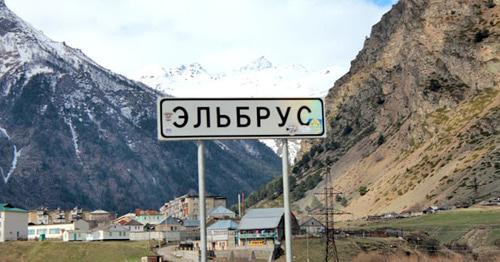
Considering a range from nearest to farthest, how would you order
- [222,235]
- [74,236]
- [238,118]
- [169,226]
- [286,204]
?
[238,118], [286,204], [222,235], [74,236], [169,226]

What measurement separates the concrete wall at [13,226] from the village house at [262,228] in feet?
194

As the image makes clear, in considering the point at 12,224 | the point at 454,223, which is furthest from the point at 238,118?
the point at 12,224

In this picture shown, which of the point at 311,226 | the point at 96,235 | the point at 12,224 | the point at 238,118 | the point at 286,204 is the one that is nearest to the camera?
the point at 238,118

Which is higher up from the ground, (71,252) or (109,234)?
(109,234)

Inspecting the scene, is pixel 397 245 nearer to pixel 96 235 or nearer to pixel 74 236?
pixel 96 235

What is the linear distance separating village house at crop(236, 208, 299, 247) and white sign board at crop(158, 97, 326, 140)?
114 meters

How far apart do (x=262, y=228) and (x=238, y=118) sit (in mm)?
122390

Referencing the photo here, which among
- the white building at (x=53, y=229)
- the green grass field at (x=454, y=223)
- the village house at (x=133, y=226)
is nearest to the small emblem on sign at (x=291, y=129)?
the green grass field at (x=454, y=223)

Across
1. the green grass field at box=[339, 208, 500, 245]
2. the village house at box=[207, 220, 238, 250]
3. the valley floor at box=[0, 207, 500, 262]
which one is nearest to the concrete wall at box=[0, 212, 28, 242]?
the valley floor at box=[0, 207, 500, 262]

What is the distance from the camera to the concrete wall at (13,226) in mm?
166375

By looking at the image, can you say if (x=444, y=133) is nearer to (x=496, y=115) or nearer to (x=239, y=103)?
(x=496, y=115)

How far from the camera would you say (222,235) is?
148m

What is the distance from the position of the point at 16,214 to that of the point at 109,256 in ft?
188

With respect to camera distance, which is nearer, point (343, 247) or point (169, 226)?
point (343, 247)
